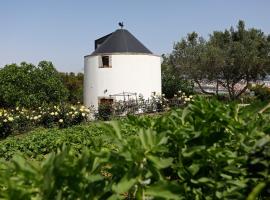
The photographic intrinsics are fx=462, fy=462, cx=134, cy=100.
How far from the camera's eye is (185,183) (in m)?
1.22

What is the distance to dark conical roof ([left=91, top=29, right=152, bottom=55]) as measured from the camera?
3136 centimetres

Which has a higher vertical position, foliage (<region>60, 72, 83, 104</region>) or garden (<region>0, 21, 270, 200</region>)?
foliage (<region>60, 72, 83, 104</region>)

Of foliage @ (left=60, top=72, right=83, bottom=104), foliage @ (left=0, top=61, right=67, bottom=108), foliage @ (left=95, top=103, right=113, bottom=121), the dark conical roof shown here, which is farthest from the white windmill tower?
foliage @ (left=60, top=72, right=83, bottom=104)

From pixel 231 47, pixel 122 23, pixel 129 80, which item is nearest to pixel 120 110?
pixel 129 80

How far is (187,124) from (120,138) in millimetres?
262

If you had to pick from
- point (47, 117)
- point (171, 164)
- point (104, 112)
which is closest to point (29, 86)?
point (104, 112)

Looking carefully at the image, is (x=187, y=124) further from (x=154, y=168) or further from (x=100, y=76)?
(x=100, y=76)

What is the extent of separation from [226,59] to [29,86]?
17.9 meters

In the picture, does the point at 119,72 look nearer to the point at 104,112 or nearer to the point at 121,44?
the point at 121,44

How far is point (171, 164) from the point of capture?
117 centimetres

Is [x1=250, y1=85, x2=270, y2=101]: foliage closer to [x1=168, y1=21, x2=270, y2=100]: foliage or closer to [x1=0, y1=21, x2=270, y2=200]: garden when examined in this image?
[x1=0, y1=21, x2=270, y2=200]: garden

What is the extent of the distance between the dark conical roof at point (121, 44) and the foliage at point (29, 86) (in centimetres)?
412

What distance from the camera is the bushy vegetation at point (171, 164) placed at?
1057mm

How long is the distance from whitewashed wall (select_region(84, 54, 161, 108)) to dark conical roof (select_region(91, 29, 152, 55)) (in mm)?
555
